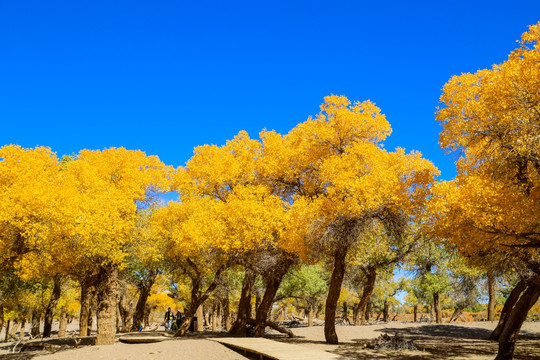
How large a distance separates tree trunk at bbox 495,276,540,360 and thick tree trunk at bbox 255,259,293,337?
1154cm

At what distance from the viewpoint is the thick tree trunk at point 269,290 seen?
73.8 feet

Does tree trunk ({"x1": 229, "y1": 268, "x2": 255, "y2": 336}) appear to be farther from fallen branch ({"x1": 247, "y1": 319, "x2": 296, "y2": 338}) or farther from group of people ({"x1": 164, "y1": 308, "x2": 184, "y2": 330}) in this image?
group of people ({"x1": 164, "y1": 308, "x2": 184, "y2": 330})

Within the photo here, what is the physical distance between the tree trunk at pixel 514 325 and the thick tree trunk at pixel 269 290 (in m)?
11.5

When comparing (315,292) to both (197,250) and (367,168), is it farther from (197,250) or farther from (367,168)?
(367,168)

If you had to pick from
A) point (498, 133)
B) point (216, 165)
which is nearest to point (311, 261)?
point (216, 165)

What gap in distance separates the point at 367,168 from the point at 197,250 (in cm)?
995

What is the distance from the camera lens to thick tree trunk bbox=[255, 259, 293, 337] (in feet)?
73.8

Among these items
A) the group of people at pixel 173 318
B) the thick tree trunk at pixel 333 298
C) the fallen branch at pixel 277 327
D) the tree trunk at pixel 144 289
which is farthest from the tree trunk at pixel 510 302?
the tree trunk at pixel 144 289

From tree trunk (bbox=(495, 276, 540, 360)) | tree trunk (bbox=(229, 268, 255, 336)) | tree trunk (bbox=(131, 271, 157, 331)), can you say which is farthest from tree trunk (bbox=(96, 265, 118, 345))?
tree trunk (bbox=(495, 276, 540, 360))

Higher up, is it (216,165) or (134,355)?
(216,165)

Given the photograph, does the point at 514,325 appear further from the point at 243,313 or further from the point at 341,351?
the point at 243,313

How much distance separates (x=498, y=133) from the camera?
13.8 m

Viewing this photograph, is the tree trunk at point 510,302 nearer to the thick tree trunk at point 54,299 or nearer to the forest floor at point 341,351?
the forest floor at point 341,351

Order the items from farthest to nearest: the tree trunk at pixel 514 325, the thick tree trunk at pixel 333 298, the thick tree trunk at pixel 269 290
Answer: the thick tree trunk at pixel 269 290
the thick tree trunk at pixel 333 298
the tree trunk at pixel 514 325
